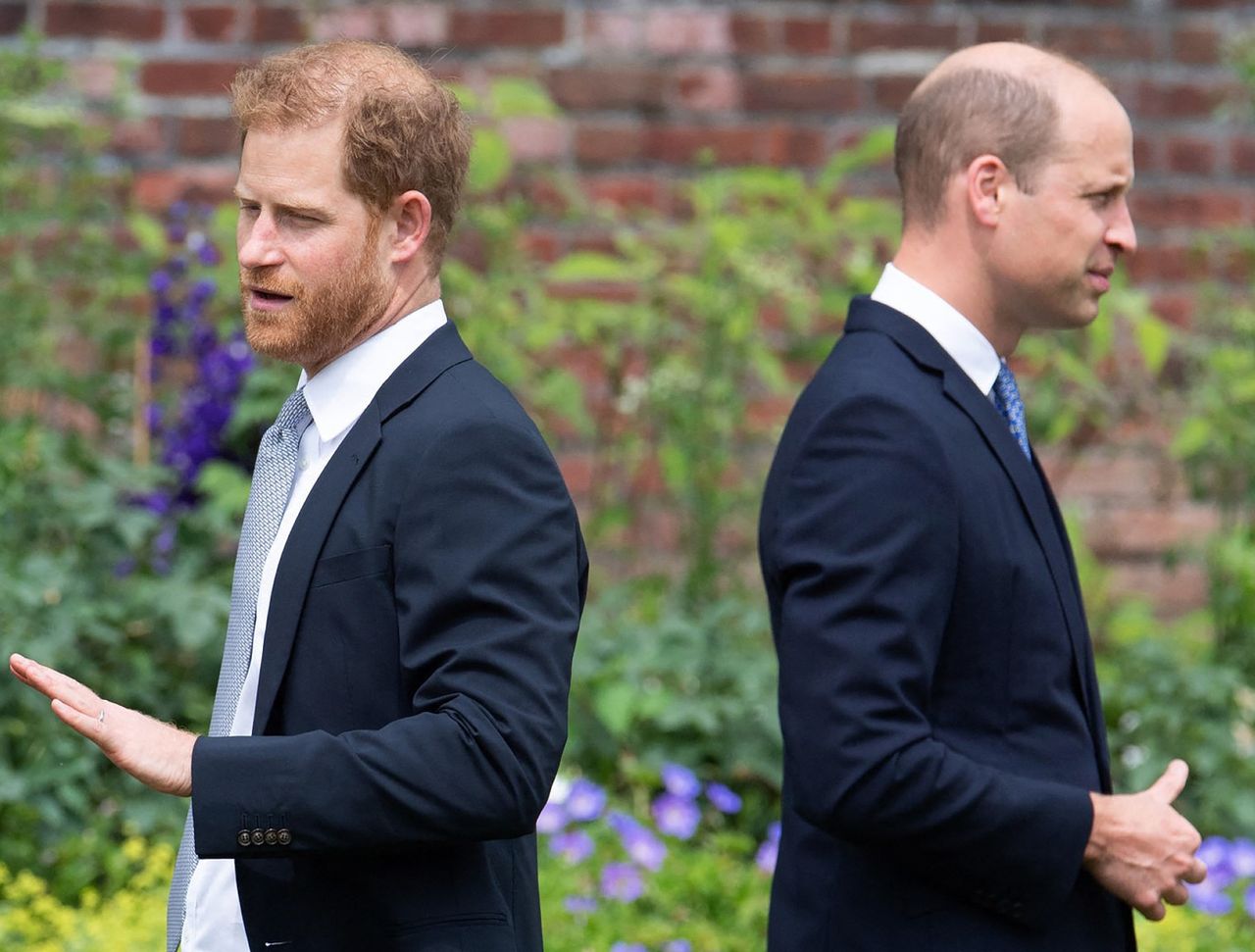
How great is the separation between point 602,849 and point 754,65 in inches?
88.0

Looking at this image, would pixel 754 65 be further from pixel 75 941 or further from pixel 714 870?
pixel 75 941

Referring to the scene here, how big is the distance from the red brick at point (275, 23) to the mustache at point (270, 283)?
2.93 metres

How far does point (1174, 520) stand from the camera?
16.5 feet

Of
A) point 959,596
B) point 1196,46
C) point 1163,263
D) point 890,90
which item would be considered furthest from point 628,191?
point 959,596

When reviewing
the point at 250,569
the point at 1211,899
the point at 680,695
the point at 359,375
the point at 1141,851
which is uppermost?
the point at 359,375

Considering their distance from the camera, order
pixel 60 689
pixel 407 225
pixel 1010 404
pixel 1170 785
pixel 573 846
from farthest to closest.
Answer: pixel 573 846
pixel 1010 404
pixel 1170 785
pixel 407 225
pixel 60 689

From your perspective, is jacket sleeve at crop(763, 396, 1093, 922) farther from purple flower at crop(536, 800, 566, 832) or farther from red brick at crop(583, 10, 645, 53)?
red brick at crop(583, 10, 645, 53)

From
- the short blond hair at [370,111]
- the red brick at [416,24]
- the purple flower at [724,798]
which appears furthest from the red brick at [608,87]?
the short blond hair at [370,111]

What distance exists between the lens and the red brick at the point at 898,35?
4.91 meters

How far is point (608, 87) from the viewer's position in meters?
4.85

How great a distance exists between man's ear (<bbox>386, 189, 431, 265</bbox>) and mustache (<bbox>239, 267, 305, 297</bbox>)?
0.11 m

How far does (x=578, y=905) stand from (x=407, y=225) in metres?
1.85

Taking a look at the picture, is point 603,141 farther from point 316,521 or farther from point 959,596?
point 316,521

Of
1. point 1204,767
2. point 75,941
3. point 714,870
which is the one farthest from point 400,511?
point 1204,767
